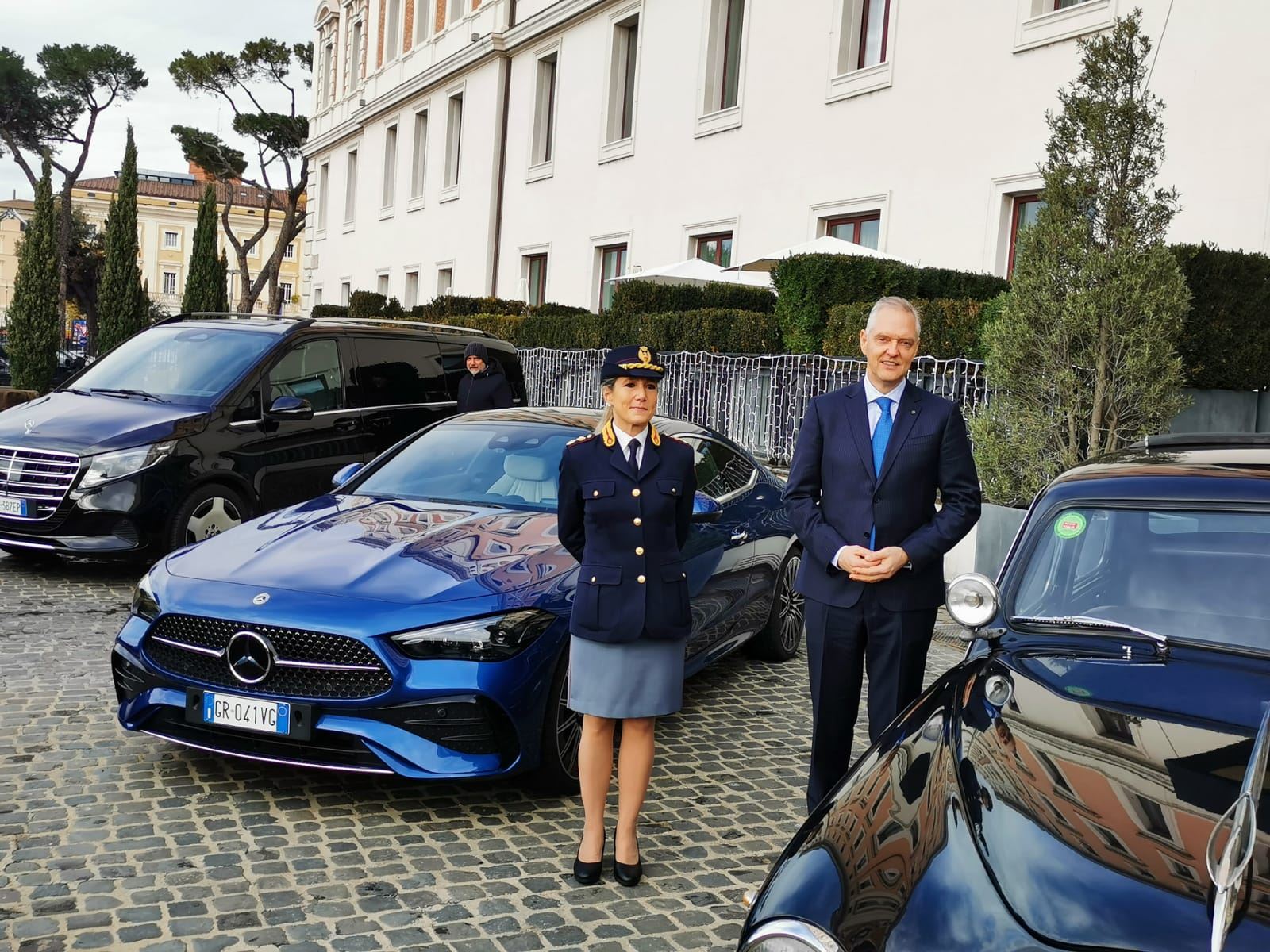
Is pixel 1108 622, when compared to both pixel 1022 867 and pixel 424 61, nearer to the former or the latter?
pixel 1022 867

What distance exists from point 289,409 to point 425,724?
18.2 feet

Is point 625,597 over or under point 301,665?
over

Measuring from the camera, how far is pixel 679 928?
3.86 m

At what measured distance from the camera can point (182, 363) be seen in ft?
32.5

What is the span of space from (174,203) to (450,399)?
358 feet

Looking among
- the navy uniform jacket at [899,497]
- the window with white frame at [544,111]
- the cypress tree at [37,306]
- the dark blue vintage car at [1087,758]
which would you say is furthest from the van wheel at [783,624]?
the window with white frame at [544,111]

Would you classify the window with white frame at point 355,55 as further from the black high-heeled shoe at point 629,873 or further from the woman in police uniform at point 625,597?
the black high-heeled shoe at point 629,873

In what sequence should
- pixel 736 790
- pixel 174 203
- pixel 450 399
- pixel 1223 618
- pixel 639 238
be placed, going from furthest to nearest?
pixel 174 203
pixel 639 238
pixel 450 399
pixel 736 790
pixel 1223 618

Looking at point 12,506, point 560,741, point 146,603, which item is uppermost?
point 146,603

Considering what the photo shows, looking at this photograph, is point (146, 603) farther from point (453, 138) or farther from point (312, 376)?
point (453, 138)

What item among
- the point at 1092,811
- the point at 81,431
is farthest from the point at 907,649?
the point at 81,431

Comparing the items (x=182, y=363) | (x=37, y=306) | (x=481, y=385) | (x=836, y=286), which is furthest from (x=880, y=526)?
(x=37, y=306)

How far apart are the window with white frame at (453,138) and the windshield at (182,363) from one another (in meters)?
23.4

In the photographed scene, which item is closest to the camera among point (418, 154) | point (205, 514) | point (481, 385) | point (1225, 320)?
point (205, 514)
